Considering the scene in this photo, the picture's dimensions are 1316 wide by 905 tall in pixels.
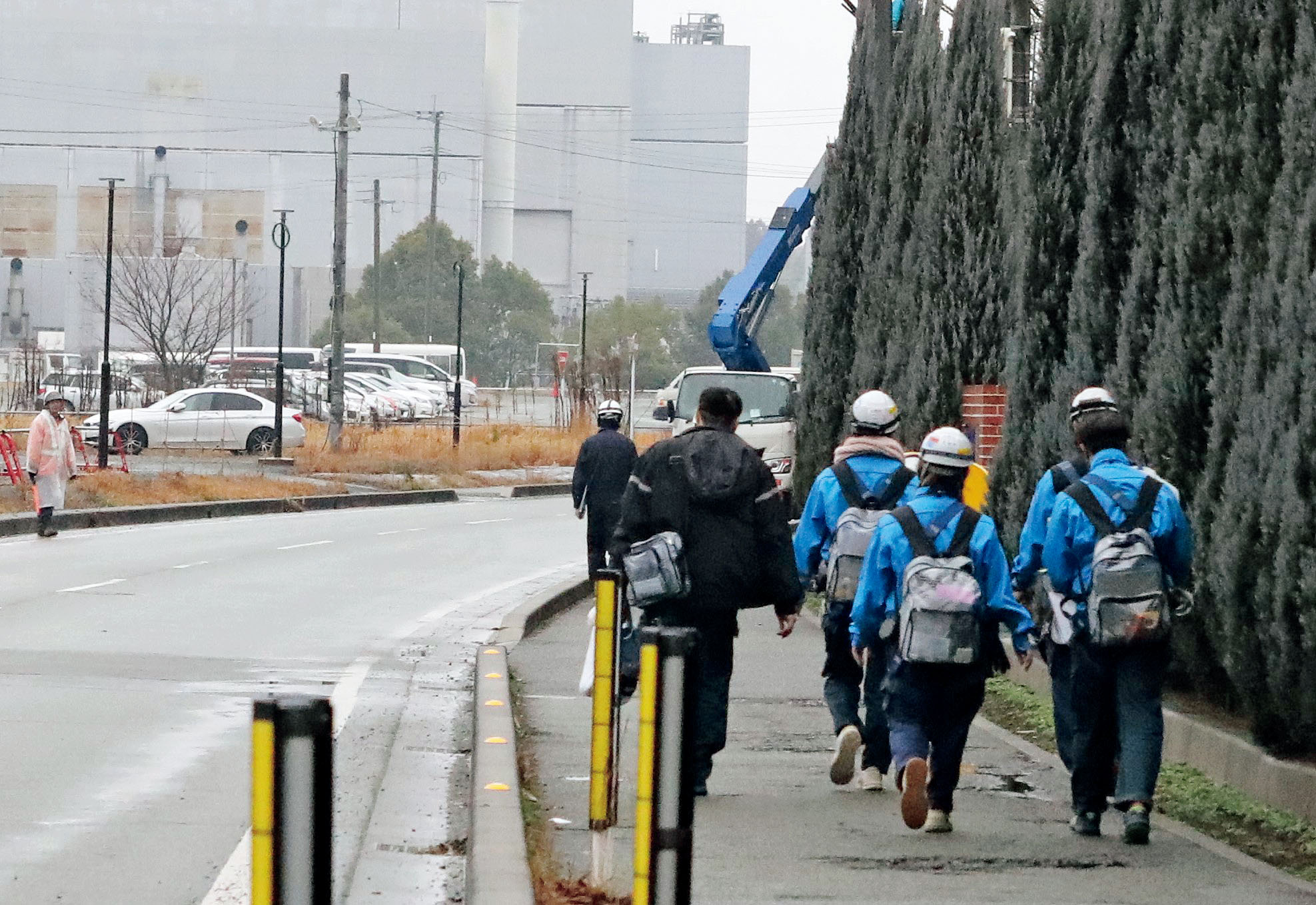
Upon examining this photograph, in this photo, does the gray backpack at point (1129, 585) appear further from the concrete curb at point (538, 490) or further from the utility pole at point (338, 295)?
the utility pole at point (338, 295)

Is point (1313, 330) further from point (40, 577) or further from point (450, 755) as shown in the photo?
point (40, 577)

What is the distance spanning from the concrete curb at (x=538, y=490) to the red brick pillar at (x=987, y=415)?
80.5ft

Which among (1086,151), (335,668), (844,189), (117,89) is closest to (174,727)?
(335,668)

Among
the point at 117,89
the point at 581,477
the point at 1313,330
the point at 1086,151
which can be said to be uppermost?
the point at 117,89

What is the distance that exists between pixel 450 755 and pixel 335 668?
3.44 meters

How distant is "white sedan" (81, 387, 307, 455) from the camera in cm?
4388

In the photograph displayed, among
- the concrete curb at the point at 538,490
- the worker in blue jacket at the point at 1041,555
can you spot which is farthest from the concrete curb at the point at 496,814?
the concrete curb at the point at 538,490

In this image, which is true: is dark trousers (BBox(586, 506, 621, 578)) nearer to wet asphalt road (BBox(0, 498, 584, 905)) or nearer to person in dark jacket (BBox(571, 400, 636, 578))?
person in dark jacket (BBox(571, 400, 636, 578))

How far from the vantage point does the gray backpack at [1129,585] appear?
23.8 ft

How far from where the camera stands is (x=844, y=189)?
19016 mm

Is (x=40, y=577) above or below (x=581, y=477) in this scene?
below

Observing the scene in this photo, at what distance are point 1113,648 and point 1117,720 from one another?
1.36 feet

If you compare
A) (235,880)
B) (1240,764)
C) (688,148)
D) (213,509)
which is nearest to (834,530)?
(1240,764)

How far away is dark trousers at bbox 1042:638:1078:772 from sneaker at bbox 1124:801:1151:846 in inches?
15.3
